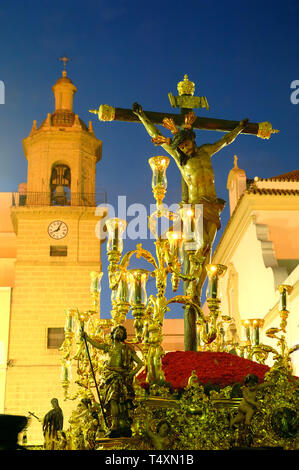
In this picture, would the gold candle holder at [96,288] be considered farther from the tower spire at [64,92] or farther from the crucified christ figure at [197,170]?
the tower spire at [64,92]

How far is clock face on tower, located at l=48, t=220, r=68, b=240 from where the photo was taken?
30.5 metres

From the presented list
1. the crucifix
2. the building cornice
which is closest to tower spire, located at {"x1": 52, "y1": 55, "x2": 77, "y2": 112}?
the building cornice

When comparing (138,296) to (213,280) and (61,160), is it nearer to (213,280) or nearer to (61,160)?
(213,280)

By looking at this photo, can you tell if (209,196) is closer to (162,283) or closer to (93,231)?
(162,283)

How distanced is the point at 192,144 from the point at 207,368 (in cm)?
319

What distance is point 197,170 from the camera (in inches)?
377

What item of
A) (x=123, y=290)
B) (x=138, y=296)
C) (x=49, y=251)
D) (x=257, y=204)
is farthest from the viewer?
(x=49, y=251)

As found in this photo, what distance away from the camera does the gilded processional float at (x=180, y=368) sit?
22.0ft

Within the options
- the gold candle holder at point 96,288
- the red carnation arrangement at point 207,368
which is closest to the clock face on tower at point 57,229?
the gold candle holder at point 96,288

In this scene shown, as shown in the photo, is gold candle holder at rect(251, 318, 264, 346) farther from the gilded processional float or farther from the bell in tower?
the bell in tower

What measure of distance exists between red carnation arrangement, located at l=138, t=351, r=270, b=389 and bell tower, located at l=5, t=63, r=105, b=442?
65.9 ft

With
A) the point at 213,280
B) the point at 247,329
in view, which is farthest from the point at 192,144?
the point at 247,329
